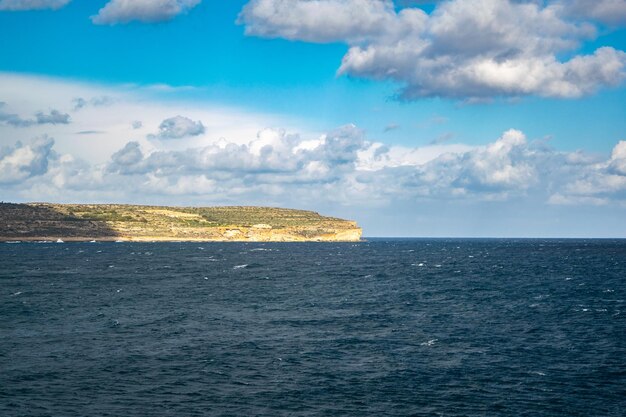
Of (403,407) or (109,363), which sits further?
(109,363)

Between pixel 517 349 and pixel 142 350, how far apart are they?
3460cm

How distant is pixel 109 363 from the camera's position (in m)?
53.3

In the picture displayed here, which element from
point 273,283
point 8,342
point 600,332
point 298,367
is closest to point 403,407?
point 298,367

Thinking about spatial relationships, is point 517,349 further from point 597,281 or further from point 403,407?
point 597,281

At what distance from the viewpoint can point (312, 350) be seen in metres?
59.2

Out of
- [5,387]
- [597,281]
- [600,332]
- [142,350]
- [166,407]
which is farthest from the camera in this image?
[597,281]

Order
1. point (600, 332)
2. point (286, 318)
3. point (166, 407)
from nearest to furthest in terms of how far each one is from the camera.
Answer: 1. point (166, 407)
2. point (600, 332)
3. point (286, 318)

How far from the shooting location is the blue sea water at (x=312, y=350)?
43.1 m

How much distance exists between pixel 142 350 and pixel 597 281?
9498 centimetres

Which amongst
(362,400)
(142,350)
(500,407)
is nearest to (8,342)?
(142,350)

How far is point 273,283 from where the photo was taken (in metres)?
123

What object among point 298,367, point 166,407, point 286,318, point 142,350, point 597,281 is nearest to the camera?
point 166,407

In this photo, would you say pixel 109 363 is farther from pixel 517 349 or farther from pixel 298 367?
pixel 517 349

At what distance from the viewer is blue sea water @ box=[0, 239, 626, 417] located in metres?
43.1
